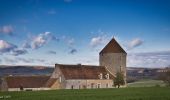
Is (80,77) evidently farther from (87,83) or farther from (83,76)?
(87,83)

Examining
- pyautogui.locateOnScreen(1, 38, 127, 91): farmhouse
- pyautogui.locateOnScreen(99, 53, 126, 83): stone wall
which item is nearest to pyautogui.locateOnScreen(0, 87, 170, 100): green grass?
pyautogui.locateOnScreen(1, 38, 127, 91): farmhouse

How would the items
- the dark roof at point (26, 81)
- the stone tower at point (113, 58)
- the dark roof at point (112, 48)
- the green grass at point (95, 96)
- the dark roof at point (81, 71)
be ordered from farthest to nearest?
the dark roof at point (112, 48), the stone tower at point (113, 58), the dark roof at point (81, 71), the dark roof at point (26, 81), the green grass at point (95, 96)

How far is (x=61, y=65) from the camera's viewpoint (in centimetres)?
9225

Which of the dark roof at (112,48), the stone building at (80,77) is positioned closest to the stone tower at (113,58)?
the dark roof at (112,48)

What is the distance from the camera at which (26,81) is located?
92812 mm

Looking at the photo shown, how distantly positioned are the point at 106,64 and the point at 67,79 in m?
13.2

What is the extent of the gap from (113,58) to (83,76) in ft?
33.8

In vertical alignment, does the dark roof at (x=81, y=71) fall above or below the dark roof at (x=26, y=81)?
above

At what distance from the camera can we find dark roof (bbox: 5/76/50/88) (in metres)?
90.8

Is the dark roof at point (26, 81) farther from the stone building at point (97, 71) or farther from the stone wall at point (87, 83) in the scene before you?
the stone wall at point (87, 83)

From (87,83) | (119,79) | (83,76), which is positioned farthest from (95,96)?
(119,79)

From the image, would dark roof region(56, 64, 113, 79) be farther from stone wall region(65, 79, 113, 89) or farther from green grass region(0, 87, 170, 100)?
green grass region(0, 87, 170, 100)

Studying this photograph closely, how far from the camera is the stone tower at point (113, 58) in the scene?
9956 cm

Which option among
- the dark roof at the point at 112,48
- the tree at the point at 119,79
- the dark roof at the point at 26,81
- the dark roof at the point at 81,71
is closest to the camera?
the dark roof at the point at 26,81
